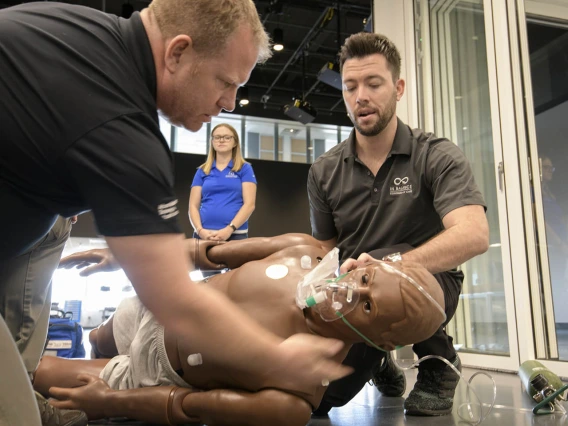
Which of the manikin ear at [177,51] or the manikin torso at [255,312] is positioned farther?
the manikin torso at [255,312]

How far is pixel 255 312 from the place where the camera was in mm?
1671

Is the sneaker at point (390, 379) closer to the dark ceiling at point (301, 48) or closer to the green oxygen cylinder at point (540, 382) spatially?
the green oxygen cylinder at point (540, 382)

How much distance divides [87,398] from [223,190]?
6.73ft

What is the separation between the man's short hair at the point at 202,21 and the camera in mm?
980

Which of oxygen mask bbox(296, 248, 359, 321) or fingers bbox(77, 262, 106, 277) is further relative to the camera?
fingers bbox(77, 262, 106, 277)

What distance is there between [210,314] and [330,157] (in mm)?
1578

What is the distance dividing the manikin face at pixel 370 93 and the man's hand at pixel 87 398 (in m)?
1.42

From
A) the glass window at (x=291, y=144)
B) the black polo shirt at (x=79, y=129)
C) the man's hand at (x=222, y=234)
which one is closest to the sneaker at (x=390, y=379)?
the man's hand at (x=222, y=234)

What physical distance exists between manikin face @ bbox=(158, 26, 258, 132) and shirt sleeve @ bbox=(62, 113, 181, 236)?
0.20 m

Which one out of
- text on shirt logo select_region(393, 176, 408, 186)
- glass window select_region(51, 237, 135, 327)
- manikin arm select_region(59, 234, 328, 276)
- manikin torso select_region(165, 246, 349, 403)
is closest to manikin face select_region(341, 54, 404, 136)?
text on shirt logo select_region(393, 176, 408, 186)

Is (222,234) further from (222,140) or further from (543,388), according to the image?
(543,388)

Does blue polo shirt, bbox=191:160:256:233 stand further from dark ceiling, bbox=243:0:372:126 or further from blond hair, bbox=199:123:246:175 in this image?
dark ceiling, bbox=243:0:372:126

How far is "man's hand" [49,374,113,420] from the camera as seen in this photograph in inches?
66.7

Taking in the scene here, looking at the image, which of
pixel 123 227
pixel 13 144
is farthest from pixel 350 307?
pixel 13 144
